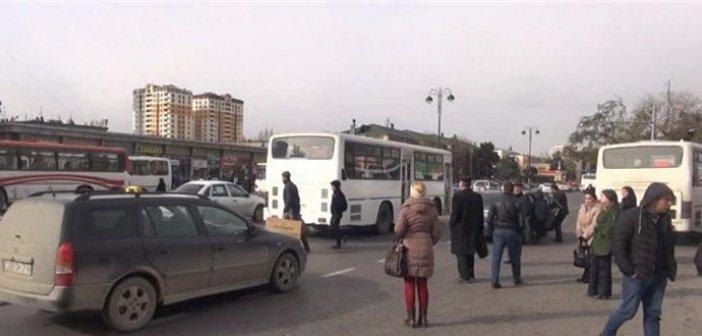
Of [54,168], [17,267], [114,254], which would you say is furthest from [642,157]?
[54,168]

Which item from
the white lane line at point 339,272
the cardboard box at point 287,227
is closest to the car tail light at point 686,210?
the white lane line at point 339,272

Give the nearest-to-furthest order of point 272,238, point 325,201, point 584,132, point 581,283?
point 272,238 → point 581,283 → point 325,201 → point 584,132

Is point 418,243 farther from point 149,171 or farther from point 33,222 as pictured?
point 149,171

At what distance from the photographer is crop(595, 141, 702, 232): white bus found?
53.0 ft

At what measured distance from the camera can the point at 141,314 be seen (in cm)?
708

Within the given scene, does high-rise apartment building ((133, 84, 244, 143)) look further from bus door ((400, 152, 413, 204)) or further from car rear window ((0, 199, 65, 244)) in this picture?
car rear window ((0, 199, 65, 244))

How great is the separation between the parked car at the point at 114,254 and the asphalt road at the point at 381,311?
0.37m

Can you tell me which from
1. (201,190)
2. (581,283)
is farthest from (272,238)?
(201,190)

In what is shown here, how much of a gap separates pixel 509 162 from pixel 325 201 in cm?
8812

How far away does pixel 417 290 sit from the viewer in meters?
7.24

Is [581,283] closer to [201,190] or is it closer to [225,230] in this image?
[225,230]

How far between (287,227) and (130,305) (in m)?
5.43

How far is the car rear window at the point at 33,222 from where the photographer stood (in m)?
6.64

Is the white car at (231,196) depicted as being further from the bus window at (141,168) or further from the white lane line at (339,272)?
the bus window at (141,168)
